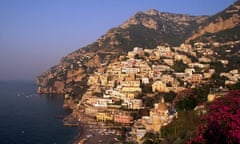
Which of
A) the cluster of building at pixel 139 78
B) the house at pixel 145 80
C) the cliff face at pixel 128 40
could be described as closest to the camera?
the cluster of building at pixel 139 78

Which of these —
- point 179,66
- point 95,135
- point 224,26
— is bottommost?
point 95,135

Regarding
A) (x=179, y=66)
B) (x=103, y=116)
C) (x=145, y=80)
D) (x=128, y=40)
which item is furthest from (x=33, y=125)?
(x=128, y=40)

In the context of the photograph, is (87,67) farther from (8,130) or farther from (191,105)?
(191,105)

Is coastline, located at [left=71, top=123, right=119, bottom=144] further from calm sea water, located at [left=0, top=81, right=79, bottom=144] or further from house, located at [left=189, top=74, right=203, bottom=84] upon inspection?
house, located at [left=189, top=74, right=203, bottom=84]

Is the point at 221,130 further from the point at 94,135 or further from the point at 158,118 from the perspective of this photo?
the point at 94,135

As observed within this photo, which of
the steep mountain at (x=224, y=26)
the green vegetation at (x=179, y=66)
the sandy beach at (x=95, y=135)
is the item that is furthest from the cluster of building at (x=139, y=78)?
the steep mountain at (x=224, y=26)

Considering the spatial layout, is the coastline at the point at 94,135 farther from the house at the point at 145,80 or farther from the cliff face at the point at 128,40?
the cliff face at the point at 128,40

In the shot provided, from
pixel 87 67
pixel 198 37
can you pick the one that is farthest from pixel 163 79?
pixel 87 67

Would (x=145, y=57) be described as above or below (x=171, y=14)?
below
